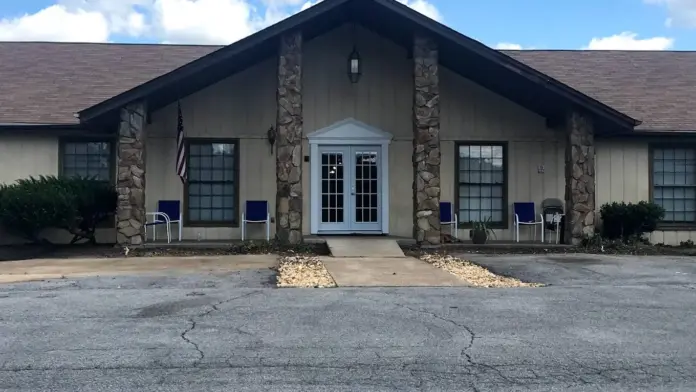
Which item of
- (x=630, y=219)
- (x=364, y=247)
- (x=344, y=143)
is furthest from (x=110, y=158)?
(x=630, y=219)

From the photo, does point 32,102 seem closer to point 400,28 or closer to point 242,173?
point 242,173

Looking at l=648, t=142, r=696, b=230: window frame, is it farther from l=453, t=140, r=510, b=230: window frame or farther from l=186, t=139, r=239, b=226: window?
l=186, t=139, r=239, b=226: window

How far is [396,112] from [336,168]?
198 cm

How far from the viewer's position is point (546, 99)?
49.2 ft

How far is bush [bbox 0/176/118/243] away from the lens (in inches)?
536

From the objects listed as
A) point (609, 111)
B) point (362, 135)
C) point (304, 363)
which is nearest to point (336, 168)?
point (362, 135)

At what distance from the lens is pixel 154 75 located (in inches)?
699

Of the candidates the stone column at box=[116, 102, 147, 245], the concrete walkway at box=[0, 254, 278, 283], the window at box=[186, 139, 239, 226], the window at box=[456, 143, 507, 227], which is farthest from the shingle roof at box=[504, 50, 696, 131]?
the stone column at box=[116, 102, 147, 245]

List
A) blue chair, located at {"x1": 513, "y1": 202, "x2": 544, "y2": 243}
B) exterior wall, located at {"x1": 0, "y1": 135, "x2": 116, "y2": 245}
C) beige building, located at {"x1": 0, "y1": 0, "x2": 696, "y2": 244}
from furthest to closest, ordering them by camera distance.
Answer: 1. blue chair, located at {"x1": 513, "y1": 202, "x2": 544, "y2": 243}
2. beige building, located at {"x1": 0, "y1": 0, "x2": 696, "y2": 244}
3. exterior wall, located at {"x1": 0, "y1": 135, "x2": 116, "y2": 245}

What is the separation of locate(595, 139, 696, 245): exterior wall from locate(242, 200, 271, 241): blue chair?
313 inches

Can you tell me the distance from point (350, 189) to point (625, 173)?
→ 21.9 feet

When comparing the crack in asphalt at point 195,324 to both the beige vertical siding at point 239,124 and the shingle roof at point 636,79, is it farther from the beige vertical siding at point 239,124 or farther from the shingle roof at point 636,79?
the shingle roof at point 636,79

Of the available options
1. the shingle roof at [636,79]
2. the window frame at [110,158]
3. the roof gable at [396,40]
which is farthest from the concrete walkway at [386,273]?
the shingle roof at [636,79]

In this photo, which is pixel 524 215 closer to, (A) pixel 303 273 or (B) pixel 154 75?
(A) pixel 303 273
